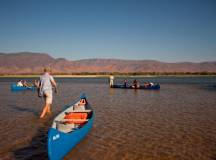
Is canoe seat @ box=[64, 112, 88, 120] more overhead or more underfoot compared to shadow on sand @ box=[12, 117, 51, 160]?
more overhead

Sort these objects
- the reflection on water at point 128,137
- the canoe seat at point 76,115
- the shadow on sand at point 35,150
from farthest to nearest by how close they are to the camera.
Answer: the canoe seat at point 76,115
the reflection on water at point 128,137
the shadow on sand at point 35,150

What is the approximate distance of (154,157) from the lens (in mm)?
7336

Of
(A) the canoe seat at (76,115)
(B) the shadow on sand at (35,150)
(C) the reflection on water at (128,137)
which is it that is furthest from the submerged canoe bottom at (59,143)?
(A) the canoe seat at (76,115)

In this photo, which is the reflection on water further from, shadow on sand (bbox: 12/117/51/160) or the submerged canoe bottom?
the submerged canoe bottom

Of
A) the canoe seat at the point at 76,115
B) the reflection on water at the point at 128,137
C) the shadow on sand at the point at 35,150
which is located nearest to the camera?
A: the shadow on sand at the point at 35,150

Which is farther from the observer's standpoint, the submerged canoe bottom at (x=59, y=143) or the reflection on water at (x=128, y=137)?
the reflection on water at (x=128, y=137)

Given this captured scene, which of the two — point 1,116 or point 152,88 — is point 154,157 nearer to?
point 1,116

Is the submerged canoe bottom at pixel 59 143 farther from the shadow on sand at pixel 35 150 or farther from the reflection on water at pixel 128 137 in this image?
the shadow on sand at pixel 35 150

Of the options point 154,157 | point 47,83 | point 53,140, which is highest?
point 47,83

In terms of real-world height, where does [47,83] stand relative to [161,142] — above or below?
above

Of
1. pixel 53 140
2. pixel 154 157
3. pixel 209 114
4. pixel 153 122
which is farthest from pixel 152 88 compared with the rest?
pixel 53 140

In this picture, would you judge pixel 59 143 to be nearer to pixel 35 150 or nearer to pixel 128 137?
pixel 35 150

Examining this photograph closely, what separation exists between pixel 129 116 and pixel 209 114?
519cm

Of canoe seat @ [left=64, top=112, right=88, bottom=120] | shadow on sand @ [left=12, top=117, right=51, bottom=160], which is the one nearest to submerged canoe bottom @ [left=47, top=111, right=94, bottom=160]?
shadow on sand @ [left=12, top=117, right=51, bottom=160]
